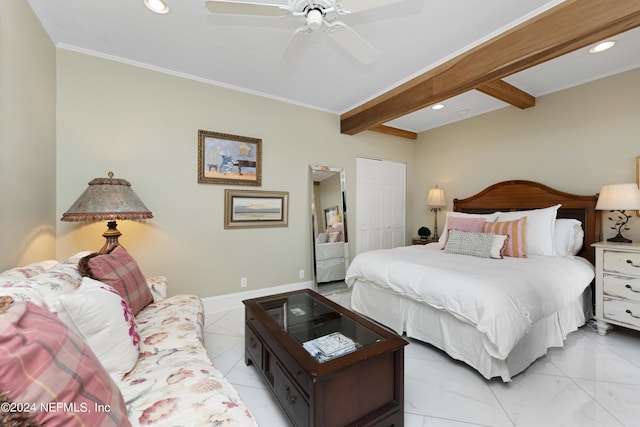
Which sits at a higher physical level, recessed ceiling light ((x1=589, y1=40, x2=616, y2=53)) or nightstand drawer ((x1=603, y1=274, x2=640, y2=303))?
recessed ceiling light ((x1=589, y1=40, x2=616, y2=53))

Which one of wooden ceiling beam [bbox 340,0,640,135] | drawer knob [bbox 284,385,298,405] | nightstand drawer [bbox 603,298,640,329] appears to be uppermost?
wooden ceiling beam [bbox 340,0,640,135]

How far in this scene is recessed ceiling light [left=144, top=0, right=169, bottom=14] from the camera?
1.89 metres

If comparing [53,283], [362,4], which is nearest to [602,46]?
[362,4]

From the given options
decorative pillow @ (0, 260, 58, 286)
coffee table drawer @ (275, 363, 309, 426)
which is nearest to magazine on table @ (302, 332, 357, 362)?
coffee table drawer @ (275, 363, 309, 426)

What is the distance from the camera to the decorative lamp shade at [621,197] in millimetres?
2346

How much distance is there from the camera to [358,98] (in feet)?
11.4

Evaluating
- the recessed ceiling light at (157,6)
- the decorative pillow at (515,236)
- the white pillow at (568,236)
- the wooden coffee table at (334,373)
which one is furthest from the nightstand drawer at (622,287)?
the recessed ceiling light at (157,6)

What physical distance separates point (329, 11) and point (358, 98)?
80.7 inches

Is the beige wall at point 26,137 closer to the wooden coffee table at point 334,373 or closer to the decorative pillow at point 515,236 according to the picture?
the wooden coffee table at point 334,373

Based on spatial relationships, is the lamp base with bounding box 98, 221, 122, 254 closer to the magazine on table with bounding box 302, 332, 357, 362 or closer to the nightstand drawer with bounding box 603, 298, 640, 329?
the magazine on table with bounding box 302, 332, 357, 362

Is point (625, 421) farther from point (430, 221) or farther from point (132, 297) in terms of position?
point (430, 221)

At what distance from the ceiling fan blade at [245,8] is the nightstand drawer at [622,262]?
10.7 feet

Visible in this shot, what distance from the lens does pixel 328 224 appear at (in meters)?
3.92

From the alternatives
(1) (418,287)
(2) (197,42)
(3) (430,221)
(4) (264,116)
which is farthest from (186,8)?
(3) (430,221)
